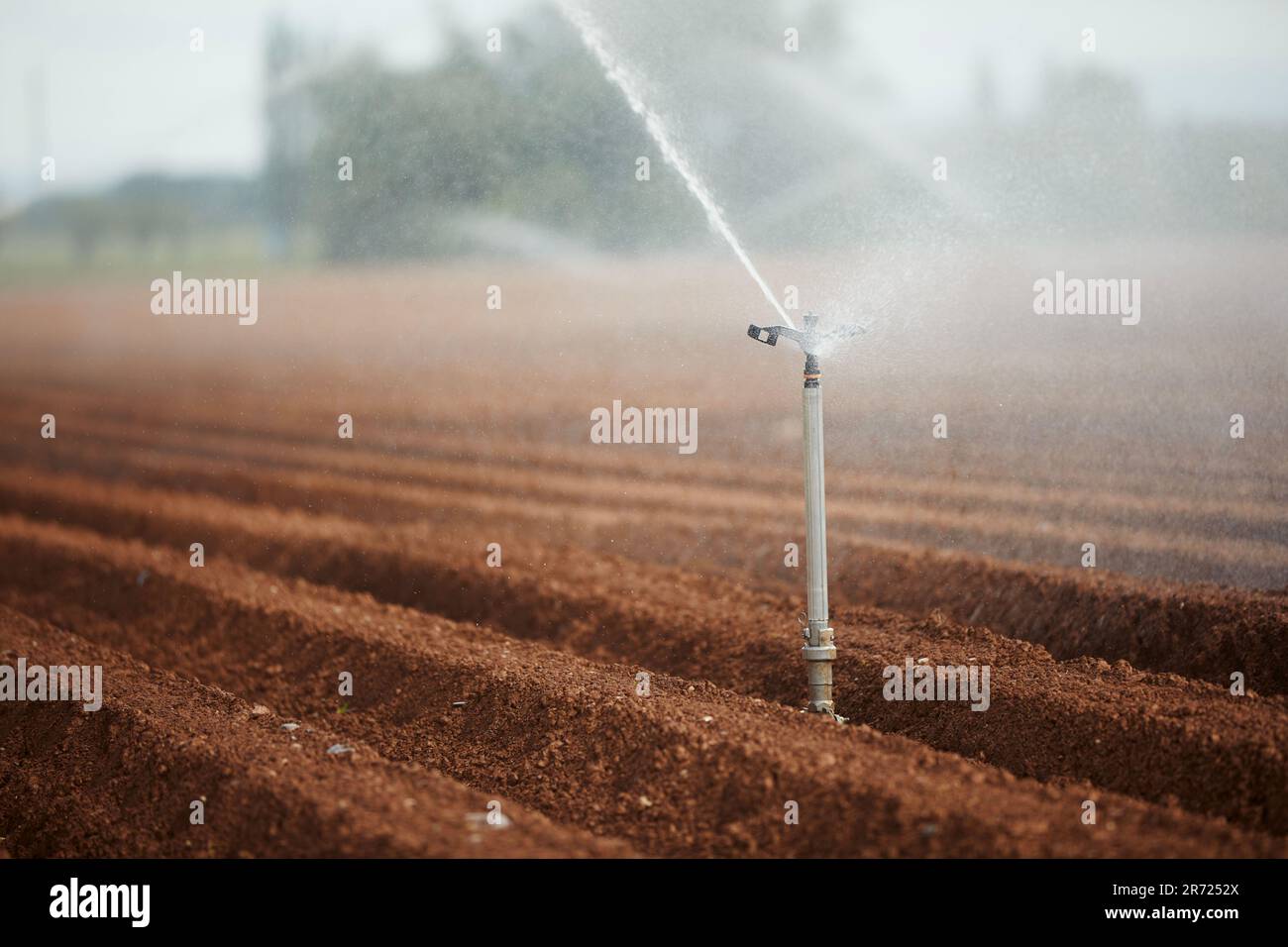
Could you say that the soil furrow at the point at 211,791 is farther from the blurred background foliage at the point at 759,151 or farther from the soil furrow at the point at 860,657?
the blurred background foliage at the point at 759,151

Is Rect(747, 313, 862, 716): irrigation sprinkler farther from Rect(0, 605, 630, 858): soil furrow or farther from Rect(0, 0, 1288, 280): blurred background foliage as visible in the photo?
Rect(0, 0, 1288, 280): blurred background foliage

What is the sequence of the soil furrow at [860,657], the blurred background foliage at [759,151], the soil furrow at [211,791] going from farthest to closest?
1. the blurred background foliage at [759,151]
2. the soil furrow at [860,657]
3. the soil furrow at [211,791]

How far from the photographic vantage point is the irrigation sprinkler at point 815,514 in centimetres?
601

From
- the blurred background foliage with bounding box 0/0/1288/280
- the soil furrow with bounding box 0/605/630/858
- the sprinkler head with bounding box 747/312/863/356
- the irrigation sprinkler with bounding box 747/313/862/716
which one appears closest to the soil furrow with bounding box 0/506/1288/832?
the irrigation sprinkler with bounding box 747/313/862/716

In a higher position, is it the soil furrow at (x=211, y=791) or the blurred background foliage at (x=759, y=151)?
the blurred background foliage at (x=759, y=151)

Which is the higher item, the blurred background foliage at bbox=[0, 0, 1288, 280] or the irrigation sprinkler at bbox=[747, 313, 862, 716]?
the blurred background foliage at bbox=[0, 0, 1288, 280]

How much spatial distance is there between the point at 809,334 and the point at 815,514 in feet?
2.90

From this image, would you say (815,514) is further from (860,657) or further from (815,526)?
(860,657)

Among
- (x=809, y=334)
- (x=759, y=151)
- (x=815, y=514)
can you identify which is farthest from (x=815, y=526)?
(x=759, y=151)

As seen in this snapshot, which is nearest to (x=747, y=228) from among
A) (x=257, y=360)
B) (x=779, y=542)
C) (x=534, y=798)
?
(x=779, y=542)

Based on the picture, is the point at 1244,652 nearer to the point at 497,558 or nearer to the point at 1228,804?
the point at 1228,804

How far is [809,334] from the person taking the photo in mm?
6121

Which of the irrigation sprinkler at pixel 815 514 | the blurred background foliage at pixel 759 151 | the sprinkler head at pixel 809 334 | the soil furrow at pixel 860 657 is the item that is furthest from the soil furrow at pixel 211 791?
the blurred background foliage at pixel 759 151

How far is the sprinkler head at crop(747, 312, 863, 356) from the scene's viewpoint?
6078 mm
